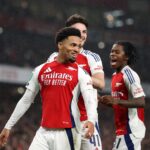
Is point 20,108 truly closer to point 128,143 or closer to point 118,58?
point 128,143

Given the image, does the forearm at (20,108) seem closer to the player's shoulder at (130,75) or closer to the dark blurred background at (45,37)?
the player's shoulder at (130,75)

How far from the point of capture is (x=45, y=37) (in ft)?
90.0

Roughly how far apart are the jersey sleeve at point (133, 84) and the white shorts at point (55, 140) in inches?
44.4

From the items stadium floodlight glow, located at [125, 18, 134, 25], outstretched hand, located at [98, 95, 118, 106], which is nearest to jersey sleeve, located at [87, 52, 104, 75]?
outstretched hand, located at [98, 95, 118, 106]

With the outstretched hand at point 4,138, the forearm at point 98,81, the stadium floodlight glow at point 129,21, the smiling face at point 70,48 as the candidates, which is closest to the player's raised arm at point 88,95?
the smiling face at point 70,48

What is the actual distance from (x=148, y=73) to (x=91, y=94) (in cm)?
2218

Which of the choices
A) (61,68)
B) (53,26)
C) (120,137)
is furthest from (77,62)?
(53,26)

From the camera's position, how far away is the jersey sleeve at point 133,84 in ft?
22.8

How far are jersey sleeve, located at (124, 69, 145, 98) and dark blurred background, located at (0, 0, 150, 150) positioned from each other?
10340mm

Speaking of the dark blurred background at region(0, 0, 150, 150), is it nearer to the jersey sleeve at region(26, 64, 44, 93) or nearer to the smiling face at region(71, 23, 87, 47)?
the smiling face at region(71, 23, 87, 47)

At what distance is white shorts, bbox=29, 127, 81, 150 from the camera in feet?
20.0

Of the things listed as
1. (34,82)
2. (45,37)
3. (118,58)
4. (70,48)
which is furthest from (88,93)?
(45,37)

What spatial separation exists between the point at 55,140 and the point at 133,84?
4.65 feet

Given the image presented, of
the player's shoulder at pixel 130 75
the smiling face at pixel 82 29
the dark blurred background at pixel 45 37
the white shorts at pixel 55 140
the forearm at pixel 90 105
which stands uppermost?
the dark blurred background at pixel 45 37
